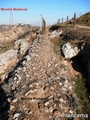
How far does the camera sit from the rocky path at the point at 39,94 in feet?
21.1

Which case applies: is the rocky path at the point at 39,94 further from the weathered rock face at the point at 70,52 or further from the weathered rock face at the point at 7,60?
the weathered rock face at the point at 7,60

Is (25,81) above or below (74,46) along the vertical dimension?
below

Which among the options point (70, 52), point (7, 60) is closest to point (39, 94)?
point (70, 52)

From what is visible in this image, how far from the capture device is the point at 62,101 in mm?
7180

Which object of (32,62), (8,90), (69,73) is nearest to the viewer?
(8,90)

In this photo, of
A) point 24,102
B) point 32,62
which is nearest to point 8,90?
point 24,102

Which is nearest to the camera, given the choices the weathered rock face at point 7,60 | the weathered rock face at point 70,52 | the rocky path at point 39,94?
the rocky path at point 39,94

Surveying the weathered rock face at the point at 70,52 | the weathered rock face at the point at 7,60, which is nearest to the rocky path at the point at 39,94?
→ the weathered rock face at the point at 70,52

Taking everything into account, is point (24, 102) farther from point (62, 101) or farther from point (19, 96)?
point (62, 101)

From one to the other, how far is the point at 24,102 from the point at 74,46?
8132 mm

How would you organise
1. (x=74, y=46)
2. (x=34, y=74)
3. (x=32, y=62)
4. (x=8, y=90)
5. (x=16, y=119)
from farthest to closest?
(x=74, y=46) → (x=32, y=62) → (x=34, y=74) → (x=8, y=90) → (x=16, y=119)

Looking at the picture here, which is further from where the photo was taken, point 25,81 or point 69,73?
point 69,73

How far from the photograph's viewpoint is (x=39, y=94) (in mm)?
7711

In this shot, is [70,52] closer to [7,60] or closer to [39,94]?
[7,60]
